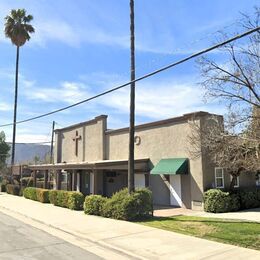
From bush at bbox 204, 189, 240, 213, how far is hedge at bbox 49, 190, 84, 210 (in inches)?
280

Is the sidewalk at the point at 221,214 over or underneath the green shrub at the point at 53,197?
underneath

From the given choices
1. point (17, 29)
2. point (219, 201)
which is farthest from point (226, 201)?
point (17, 29)

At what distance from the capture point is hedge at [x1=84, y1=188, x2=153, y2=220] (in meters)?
17.3

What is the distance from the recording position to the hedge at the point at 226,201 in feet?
67.1

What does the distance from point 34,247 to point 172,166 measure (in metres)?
12.4

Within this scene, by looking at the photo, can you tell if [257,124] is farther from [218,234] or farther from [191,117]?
[191,117]

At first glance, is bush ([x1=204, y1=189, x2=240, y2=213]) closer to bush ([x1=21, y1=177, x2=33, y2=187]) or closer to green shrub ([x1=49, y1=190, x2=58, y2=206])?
green shrub ([x1=49, y1=190, x2=58, y2=206])

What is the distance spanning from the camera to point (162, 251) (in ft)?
35.9

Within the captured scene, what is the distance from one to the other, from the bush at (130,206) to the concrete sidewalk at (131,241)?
1.74 ft

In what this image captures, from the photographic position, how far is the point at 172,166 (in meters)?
22.7

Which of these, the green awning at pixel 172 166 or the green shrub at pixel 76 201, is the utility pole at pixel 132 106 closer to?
the green awning at pixel 172 166

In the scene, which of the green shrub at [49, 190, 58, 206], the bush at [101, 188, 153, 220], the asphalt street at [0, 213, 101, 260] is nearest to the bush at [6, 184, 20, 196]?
the green shrub at [49, 190, 58, 206]

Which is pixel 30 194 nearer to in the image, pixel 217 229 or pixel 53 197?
pixel 53 197

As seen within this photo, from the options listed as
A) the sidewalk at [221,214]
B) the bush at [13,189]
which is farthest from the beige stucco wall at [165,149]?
the bush at [13,189]
